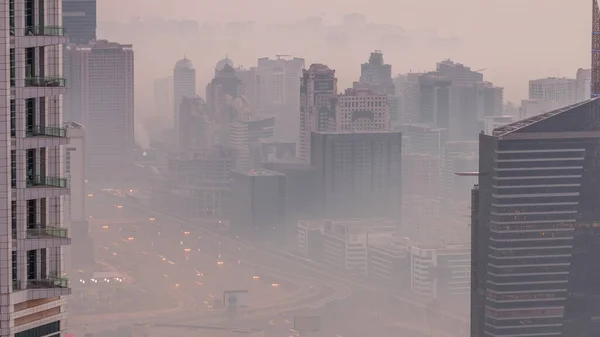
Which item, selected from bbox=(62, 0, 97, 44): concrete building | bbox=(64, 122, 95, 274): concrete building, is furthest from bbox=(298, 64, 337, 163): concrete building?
bbox=(64, 122, 95, 274): concrete building

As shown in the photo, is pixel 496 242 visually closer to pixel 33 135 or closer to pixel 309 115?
pixel 33 135

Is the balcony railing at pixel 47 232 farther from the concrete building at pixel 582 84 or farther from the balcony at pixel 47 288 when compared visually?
the concrete building at pixel 582 84

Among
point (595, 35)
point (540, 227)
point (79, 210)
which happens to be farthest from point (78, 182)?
point (595, 35)

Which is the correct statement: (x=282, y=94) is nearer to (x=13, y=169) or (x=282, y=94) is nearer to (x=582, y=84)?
(x=582, y=84)

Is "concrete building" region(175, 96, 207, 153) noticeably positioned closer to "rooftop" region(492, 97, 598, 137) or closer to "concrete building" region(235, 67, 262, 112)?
"concrete building" region(235, 67, 262, 112)

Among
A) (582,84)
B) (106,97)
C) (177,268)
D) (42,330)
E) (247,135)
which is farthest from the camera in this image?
(106,97)

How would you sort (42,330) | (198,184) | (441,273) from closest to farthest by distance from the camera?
(42,330), (441,273), (198,184)

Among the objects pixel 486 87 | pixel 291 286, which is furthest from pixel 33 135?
pixel 486 87
